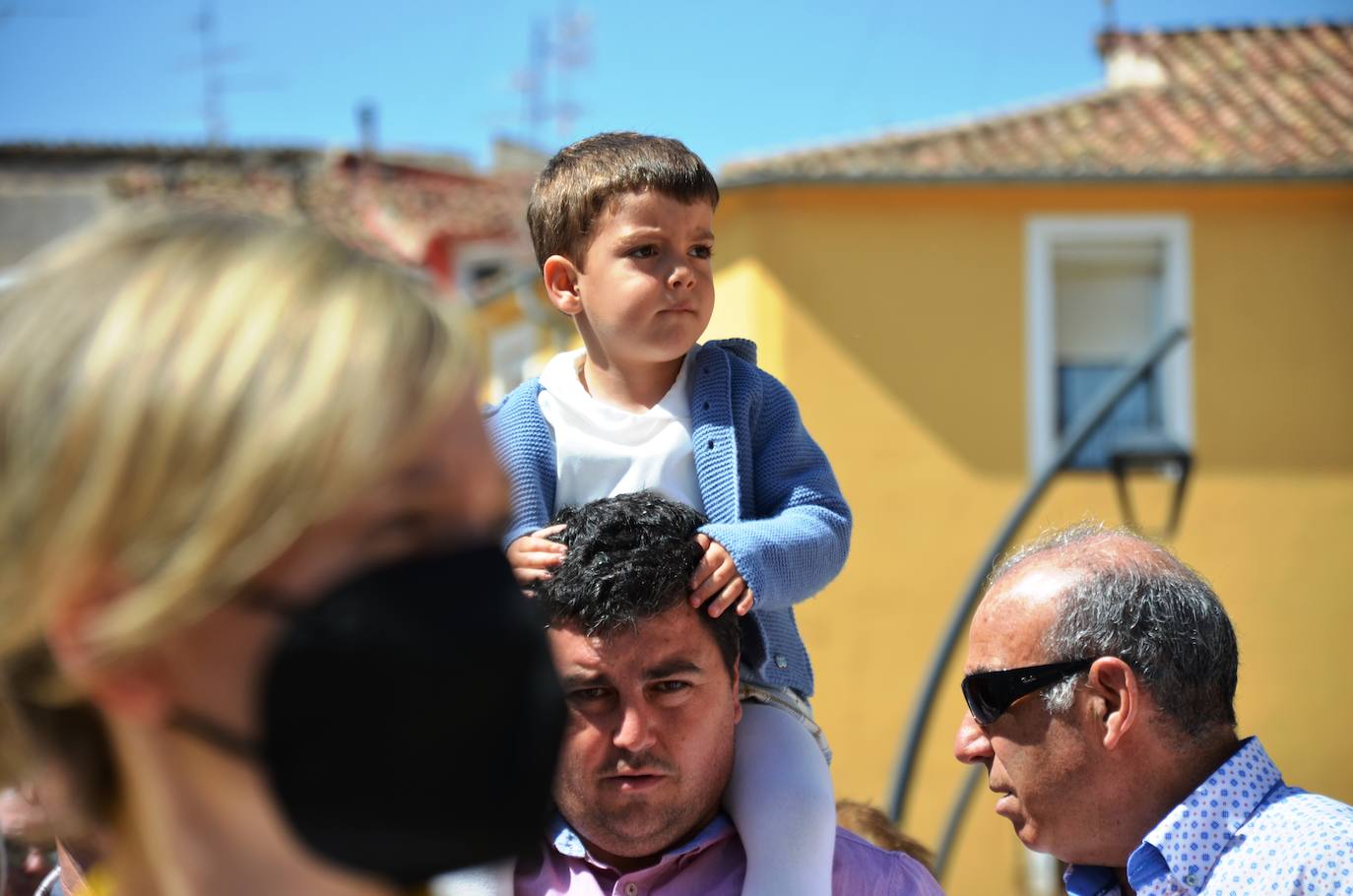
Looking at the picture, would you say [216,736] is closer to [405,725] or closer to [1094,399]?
[405,725]

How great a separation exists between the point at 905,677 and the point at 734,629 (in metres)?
13.2

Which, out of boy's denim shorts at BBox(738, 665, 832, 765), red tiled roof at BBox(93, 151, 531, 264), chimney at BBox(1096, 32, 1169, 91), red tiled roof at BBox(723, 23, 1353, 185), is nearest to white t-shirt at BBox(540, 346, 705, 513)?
boy's denim shorts at BBox(738, 665, 832, 765)

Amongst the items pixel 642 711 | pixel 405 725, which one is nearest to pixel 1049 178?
pixel 642 711

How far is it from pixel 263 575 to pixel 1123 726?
2.33 m

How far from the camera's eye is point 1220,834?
10.3 feet

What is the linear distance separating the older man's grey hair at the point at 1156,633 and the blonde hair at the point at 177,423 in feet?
7.24

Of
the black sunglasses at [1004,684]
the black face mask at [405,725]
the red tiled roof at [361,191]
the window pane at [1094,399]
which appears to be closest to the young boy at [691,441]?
the black sunglasses at [1004,684]

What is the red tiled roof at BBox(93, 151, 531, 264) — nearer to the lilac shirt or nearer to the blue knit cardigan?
the blue knit cardigan

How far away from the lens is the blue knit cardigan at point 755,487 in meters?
3.05

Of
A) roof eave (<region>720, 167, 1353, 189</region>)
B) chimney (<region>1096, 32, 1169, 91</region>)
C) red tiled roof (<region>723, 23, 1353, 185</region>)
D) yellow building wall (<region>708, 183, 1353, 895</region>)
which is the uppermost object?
chimney (<region>1096, 32, 1169, 91</region>)

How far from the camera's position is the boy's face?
3301 millimetres

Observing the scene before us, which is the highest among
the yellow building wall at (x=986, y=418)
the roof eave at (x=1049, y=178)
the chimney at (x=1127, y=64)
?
the chimney at (x=1127, y=64)

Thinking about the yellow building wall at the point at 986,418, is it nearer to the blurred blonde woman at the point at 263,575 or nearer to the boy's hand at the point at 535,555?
the boy's hand at the point at 535,555

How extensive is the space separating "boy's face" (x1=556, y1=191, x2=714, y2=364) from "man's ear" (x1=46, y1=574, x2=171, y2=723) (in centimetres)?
200
